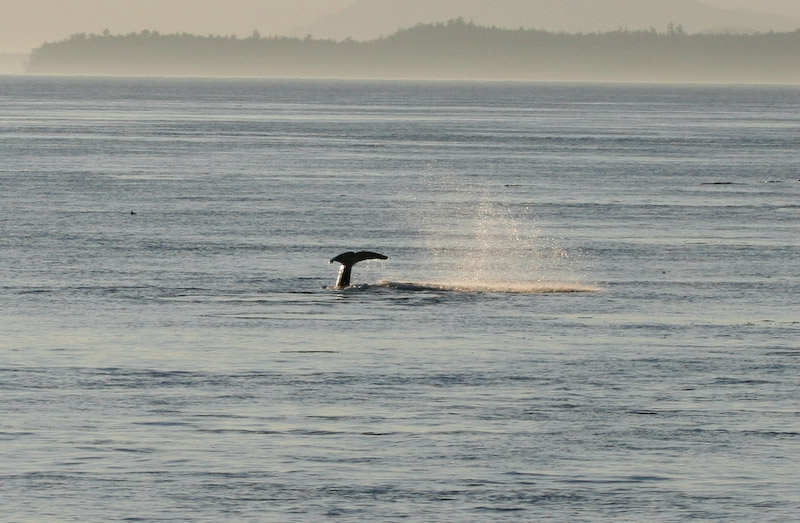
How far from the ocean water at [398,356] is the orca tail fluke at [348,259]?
1.26 feet

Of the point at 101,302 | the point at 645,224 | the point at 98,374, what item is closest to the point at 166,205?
the point at 645,224

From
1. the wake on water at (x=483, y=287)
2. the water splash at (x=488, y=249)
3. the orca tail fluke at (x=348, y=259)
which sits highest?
the orca tail fluke at (x=348, y=259)

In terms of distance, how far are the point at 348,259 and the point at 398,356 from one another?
27.4ft

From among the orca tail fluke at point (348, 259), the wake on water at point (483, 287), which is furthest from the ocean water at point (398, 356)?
the orca tail fluke at point (348, 259)

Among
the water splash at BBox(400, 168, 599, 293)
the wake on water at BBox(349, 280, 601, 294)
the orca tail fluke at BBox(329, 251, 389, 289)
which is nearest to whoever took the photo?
the orca tail fluke at BBox(329, 251, 389, 289)

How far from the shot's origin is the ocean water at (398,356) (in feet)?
63.6

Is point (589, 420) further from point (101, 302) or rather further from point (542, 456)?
point (101, 302)

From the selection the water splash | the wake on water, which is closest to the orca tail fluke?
the wake on water

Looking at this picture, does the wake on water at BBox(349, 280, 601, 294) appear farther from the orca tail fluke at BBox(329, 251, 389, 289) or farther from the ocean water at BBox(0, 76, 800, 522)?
the orca tail fluke at BBox(329, 251, 389, 289)

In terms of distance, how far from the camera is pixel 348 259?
1432 inches

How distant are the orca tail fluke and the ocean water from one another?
1.26 feet

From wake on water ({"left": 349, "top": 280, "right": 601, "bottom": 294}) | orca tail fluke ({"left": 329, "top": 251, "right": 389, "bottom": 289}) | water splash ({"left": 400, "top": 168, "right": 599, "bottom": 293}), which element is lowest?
water splash ({"left": 400, "top": 168, "right": 599, "bottom": 293})

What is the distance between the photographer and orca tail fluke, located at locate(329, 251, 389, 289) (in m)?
35.9

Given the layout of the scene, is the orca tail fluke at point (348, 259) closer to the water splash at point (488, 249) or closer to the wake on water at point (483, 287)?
the wake on water at point (483, 287)
